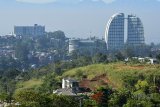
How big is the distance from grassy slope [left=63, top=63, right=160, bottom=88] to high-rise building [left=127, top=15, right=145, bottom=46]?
2532 inches

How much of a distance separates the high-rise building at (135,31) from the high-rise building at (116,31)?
1.54 m

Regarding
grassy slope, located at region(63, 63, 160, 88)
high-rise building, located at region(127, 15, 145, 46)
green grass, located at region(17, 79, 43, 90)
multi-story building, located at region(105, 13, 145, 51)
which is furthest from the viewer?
high-rise building, located at region(127, 15, 145, 46)

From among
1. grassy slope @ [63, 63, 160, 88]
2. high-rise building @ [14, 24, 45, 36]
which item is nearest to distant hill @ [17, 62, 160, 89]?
grassy slope @ [63, 63, 160, 88]

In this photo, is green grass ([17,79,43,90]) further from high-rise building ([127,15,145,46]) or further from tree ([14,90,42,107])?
high-rise building ([127,15,145,46])

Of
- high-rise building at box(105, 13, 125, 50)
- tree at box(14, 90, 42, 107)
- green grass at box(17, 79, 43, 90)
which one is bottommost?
green grass at box(17, 79, 43, 90)

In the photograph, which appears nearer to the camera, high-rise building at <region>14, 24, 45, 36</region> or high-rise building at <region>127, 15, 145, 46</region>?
high-rise building at <region>127, 15, 145, 46</region>

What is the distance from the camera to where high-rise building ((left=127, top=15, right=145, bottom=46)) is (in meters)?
109

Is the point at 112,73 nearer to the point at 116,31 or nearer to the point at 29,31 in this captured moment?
the point at 116,31

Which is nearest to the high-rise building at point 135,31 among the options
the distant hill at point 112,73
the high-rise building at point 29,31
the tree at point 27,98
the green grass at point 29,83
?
the high-rise building at point 29,31

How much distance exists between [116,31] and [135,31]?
3867 mm

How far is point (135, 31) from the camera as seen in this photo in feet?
360

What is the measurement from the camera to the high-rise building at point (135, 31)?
4277 inches

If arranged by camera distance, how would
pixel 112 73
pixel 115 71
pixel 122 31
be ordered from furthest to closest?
1. pixel 122 31
2. pixel 112 73
3. pixel 115 71

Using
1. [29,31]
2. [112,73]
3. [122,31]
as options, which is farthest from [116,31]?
[112,73]
